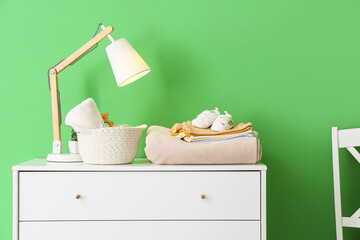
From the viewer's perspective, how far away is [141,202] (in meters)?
1.36

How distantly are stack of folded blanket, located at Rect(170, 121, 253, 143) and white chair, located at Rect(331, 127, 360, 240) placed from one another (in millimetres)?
445

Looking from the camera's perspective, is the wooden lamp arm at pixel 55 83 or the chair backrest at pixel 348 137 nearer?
the wooden lamp arm at pixel 55 83

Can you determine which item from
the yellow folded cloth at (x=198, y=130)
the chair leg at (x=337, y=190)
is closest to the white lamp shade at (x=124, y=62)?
the yellow folded cloth at (x=198, y=130)

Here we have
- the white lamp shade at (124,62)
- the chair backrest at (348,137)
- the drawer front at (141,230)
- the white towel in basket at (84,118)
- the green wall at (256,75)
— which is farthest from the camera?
A: the green wall at (256,75)

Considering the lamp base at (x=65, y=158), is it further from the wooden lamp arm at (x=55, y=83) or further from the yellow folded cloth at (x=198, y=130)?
the yellow folded cloth at (x=198, y=130)

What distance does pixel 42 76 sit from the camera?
1.77 metres

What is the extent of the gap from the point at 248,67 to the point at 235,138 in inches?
18.8

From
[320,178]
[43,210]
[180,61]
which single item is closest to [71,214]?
[43,210]

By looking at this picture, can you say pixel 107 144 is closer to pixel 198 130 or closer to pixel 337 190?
pixel 198 130

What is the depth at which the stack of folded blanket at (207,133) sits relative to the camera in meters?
1.46

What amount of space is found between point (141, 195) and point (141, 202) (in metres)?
0.03

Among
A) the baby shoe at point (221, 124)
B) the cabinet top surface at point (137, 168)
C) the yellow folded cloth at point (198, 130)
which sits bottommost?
the cabinet top surface at point (137, 168)

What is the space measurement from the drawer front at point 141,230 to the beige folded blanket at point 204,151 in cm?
22

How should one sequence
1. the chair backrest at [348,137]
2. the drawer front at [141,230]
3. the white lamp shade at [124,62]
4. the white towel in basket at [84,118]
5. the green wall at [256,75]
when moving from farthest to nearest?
the green wall at [256,75], the chair backrest at [348,137], the white lamp shade at [124,62], the white towel in basket at [84,118], the drawer front at [141,230]
